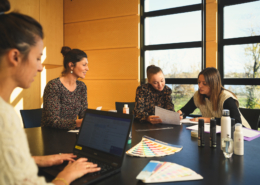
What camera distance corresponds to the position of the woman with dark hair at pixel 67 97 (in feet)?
6.69

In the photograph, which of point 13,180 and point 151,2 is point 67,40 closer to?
point 151,2

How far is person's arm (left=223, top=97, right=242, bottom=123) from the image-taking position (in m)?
2.23

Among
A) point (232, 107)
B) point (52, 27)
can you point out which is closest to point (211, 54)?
point (232, 107)

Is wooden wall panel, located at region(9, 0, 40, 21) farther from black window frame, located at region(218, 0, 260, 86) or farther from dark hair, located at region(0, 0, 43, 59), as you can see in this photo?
dark hair, located at region(0, 0, 43, 59)

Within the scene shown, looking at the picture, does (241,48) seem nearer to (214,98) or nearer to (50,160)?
(214,98)

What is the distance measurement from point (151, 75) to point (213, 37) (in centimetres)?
160

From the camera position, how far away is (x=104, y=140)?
1.12 meters

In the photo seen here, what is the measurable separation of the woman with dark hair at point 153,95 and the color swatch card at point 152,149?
1087 mm

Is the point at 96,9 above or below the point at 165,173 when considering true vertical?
above

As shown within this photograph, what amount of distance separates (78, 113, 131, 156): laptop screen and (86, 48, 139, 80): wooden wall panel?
2972mm

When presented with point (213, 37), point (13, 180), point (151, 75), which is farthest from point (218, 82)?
point (13, 180)

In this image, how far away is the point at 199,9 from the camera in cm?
373

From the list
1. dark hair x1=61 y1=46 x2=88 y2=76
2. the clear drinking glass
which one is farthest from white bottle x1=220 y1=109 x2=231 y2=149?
dark hair x1=61 y1=46 x2=88 y2=76

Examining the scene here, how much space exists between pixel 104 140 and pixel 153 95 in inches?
66.7
